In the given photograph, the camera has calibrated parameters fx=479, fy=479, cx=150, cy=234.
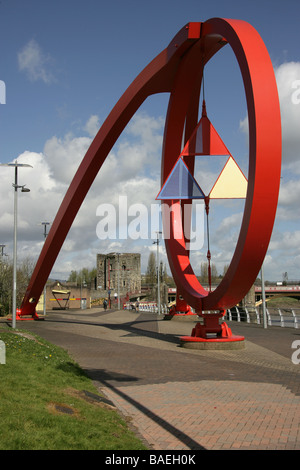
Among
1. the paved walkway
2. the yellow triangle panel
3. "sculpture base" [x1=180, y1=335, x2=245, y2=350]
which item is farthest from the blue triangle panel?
the paved walkway

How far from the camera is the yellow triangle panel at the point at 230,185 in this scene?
44.1 ft

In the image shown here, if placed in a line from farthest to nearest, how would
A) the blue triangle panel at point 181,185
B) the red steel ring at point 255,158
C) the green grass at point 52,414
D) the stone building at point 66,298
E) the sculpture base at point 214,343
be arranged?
the stone building at point 66,298 → the blue triangle panel at point 181,185 → the sculpture base at point 214,343 → the red steel ring at point 255,158 → the green grass at point 52,414

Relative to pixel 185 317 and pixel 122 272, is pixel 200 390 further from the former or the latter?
pixel 122 272

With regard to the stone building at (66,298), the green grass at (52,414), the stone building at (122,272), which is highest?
the stone building at (122,272)

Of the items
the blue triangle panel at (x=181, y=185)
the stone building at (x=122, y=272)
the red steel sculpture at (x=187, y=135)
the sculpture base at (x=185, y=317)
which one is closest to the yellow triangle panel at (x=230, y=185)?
the blue triangle panel at (x=181, y=185)

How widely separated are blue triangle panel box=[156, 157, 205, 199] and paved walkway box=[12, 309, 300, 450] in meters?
4.50

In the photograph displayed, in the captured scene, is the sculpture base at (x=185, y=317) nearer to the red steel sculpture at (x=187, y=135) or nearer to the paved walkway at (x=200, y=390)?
the red steel sculpture at (x=187, y=135)

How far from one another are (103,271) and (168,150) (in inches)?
2683

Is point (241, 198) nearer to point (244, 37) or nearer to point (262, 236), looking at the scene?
point (262, 236)

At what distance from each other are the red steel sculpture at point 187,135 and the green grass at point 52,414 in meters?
5.01

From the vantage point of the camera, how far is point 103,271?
3342 inches

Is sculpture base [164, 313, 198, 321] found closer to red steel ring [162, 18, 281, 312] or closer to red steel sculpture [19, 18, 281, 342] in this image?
red steel sculpture [19, 18, 281, 342]

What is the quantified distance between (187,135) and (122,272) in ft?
216

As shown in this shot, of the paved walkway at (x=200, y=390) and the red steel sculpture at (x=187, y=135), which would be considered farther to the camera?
the red steel sculpture at (x=187, y=135)
